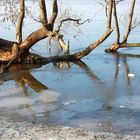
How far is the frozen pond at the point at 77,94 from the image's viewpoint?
952 centimetres

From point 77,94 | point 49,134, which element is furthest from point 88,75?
point 49,134

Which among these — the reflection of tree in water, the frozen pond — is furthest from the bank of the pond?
the reflection of tree in water

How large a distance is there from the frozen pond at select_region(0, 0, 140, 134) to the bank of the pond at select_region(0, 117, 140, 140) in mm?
624

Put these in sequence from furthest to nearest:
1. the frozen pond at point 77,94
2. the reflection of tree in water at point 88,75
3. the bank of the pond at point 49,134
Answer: the reflection of tree in water at point 88,75
the frozen pond at point 77,94
the bank of the pond at point 49,134

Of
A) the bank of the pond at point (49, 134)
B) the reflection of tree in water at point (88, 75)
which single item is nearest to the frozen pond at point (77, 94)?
the reflection of tree in water at point (88, 75)

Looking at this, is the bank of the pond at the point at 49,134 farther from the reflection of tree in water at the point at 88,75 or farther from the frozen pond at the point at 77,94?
the reflection of tree in water at the point at 88,75

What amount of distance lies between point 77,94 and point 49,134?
4422mm

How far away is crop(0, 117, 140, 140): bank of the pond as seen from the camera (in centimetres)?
774

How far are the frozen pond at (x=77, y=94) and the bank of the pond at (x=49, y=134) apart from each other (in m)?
0.62

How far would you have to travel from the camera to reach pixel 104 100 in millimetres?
11453

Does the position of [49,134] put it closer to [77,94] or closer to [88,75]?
[77,94]

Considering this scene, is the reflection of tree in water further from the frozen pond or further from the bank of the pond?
the bank of the pond

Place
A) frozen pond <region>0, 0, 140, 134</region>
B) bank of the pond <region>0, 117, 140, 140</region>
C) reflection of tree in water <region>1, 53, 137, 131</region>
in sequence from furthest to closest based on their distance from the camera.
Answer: reflection of tree in water <region>1, 53, 137, 131</region> < frozen pond <region>0, 0, 140, 134</region> < bank of the pond <region>0, 117, 140, 140</region>

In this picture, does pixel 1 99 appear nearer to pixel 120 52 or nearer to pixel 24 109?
pixel 24 109
